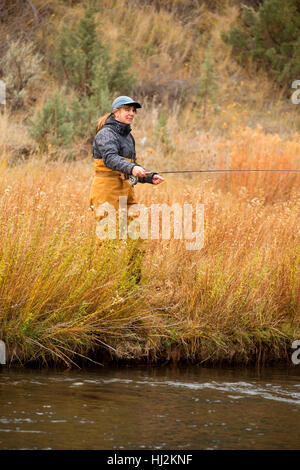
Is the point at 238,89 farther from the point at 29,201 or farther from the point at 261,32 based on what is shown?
the point at 29,201

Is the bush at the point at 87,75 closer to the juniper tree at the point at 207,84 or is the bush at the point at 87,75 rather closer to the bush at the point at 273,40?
the juniper tree at the point at 207,84

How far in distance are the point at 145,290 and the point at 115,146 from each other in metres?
1.21

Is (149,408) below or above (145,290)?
below

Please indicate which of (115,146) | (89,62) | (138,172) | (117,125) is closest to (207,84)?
(89,62)

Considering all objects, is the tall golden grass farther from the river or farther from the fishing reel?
the fishing reel

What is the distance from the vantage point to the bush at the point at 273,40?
56.6 ft

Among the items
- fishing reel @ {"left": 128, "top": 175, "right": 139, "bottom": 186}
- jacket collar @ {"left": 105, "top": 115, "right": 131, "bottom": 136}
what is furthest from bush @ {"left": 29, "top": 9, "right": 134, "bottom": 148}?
fishing reel @ {"left": 128, "top": 175, "right": 139, "bottom": 186}

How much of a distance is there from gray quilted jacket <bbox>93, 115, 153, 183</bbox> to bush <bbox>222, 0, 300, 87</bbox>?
1158 cm

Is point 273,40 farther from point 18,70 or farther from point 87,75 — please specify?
point 18,70

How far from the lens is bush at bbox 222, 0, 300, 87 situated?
56.6ft

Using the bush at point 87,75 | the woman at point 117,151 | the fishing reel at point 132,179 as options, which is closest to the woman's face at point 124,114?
the woman at point 117,151

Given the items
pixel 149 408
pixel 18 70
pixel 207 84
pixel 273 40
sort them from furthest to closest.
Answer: pixel 273 40
pixel 207 84
pixel 18 70
pixel 149 408

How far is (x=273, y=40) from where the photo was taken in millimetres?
17906

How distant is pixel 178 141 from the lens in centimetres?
1278
